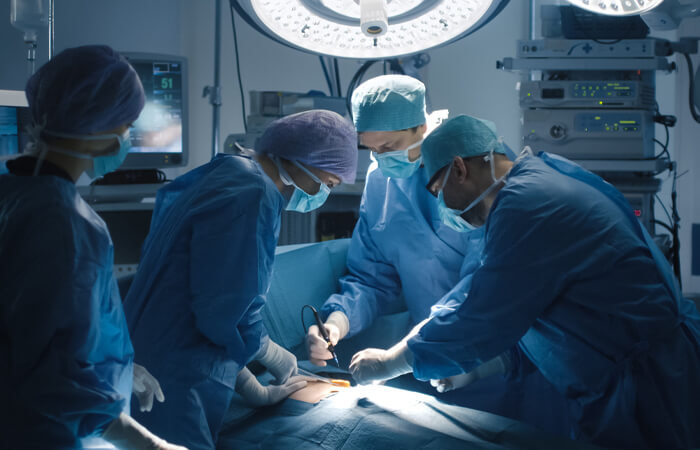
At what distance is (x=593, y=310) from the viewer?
1150 millimetres

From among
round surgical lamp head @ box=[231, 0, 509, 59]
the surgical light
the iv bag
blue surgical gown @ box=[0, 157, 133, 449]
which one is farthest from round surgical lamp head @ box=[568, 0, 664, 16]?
the iv bag

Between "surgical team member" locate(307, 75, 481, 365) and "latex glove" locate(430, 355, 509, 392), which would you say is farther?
"surgical team member" locate(307, 75, 481, 365)

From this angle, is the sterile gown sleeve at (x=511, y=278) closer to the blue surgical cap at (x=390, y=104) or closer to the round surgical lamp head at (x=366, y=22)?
the round surgical lamp head at (x=366, y=22)

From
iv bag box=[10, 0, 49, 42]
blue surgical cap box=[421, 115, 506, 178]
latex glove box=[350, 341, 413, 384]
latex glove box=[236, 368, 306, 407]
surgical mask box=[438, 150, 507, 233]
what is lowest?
latex glove box=[236, 368, 306, 407]

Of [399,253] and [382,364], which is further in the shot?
[399,253]

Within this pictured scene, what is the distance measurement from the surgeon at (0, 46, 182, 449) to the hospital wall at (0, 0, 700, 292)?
2.49m

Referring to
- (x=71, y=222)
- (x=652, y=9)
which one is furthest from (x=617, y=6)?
(x=71, y=222)

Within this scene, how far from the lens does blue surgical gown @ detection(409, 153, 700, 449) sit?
113 cm

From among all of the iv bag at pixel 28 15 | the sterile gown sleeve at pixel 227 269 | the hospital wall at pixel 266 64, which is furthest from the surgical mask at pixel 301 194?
the hospital wall at pixel 266 64

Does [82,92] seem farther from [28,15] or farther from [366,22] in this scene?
[28,15]

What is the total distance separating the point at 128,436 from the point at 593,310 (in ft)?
2.97

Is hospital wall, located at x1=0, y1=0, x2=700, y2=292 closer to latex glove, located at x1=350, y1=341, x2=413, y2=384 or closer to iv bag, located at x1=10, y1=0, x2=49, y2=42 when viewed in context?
iv bag, located at x1=10, y1=0, x2=49, y2=42

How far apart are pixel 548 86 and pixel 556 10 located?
0.36 meters

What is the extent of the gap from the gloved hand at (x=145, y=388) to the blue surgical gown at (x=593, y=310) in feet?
2.02
